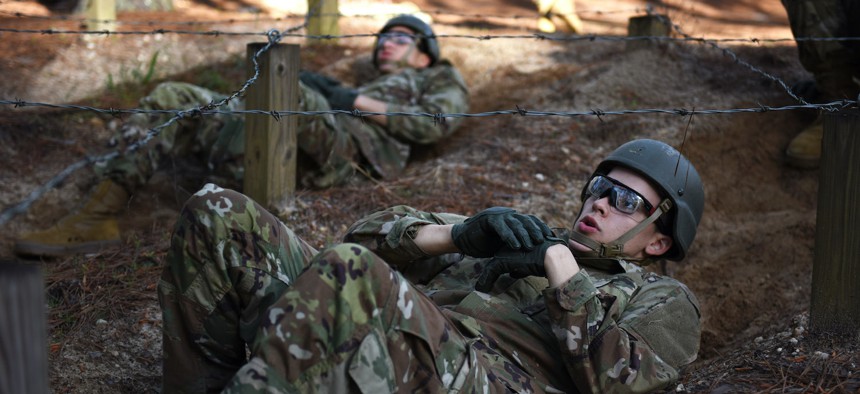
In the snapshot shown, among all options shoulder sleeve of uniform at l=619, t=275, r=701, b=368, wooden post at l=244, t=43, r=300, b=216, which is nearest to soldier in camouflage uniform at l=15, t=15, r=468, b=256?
wooden post at l=244, t=43, r=300, b=216

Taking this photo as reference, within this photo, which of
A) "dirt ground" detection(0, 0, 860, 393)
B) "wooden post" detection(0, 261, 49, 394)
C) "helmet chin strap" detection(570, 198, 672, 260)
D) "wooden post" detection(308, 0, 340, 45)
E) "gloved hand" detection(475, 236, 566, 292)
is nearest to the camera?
"wooden post" detection(0, 261, 49, 394)

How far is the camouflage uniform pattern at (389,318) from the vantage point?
277cm

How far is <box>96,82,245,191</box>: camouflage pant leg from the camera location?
225 inches

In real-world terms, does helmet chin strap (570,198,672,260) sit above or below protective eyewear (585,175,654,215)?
below

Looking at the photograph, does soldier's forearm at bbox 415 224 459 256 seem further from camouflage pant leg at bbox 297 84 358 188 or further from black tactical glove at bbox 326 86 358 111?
black tactical glove at bbox 326 86 358 111

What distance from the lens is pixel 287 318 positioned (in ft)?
9.00

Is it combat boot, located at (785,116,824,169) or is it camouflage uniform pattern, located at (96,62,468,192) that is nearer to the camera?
camouflage uniform pattern, located at (96,62,468,192)

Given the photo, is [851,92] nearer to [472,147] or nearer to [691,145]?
[691,145]

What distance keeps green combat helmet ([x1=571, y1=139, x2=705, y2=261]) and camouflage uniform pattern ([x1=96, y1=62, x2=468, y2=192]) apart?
6.57ft

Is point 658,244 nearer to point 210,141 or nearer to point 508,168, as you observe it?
point 508,168

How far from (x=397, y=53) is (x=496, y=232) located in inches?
154

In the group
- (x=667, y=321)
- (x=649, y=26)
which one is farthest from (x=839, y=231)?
(x=649, y=26)

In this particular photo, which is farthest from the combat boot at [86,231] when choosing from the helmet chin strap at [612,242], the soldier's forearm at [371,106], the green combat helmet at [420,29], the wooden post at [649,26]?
the wooden post at [649,26]

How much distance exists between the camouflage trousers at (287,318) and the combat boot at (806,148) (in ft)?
12.2
